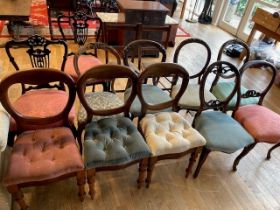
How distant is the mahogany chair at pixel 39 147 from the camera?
1315 mm

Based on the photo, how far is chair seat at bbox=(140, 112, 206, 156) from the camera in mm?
1581

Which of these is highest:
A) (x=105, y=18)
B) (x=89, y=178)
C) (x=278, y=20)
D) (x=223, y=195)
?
(x=278, y=20)

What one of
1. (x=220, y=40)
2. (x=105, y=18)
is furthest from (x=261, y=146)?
(x=220, y=40)

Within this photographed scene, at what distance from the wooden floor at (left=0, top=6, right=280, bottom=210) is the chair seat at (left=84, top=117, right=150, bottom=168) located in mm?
433

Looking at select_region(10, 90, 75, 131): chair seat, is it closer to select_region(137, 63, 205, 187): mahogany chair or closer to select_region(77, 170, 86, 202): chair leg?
select_region(77, 170, 86, 202): chair leg

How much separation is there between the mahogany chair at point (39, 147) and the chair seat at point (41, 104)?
0.05 meters

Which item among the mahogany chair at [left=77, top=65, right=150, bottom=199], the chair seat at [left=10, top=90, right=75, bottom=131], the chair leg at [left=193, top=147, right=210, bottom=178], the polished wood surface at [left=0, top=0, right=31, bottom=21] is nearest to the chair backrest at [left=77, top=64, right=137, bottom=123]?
the mahogany chair at [left=77, top=65, right=150, bottom=199]

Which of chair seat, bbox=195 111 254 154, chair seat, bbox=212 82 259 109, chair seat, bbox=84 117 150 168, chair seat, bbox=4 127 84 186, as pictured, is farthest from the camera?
chair seat, bbox=212 82 259 109

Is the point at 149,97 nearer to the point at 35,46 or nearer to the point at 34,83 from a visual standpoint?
the point at 34,83

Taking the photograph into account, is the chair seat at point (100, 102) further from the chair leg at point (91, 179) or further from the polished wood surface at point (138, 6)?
the polished wood surface at point (138, 6)

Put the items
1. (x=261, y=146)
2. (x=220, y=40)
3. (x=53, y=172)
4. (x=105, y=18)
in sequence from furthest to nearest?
(x=220, y=40)
(x=105, y=18)
(x=261, y=146)
(x=53, y=172)

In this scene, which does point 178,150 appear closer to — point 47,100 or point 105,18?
point 47,100

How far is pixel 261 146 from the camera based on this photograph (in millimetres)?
2363

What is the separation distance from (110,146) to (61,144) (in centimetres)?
31
